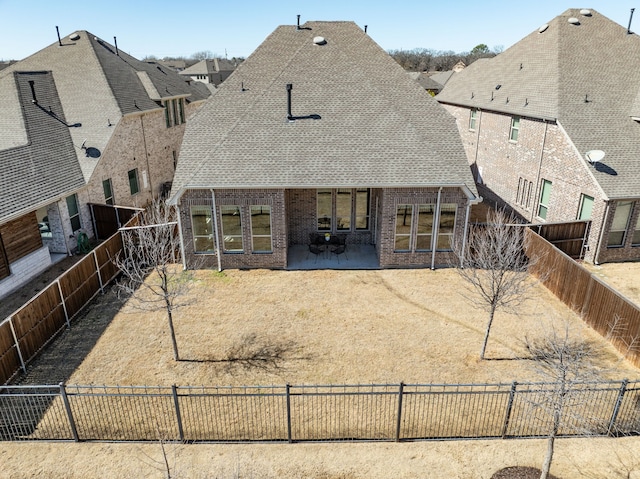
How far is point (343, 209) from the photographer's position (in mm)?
20984

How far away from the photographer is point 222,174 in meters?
17.7

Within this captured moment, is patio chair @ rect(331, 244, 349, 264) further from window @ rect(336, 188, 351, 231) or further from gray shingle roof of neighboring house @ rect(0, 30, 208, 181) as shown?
gray shingle roof of neighboring house @ rect(0, 30, 208, 181)

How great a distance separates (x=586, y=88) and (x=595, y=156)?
5.83 meters

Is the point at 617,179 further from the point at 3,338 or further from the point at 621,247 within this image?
the point at 3,338


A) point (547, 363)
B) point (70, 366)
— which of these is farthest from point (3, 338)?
point (547, 363)

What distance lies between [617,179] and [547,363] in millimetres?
10938

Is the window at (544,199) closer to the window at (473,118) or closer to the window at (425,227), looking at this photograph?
the window at (425,227)

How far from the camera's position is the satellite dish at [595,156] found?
1839 centimetres

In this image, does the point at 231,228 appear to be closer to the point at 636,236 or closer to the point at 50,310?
the point at 50,310

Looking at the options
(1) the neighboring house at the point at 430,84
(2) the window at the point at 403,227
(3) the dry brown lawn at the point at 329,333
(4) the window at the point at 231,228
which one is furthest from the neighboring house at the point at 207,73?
(3) the dry brown lawn at the point at 329,333

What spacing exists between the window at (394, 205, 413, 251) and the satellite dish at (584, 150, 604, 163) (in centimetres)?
827

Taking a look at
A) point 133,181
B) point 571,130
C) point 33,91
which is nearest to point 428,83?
point 571,130

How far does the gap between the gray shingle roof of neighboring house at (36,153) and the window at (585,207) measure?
23797 millimetres

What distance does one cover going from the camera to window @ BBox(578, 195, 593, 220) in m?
19.3
